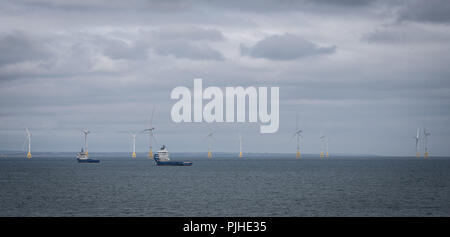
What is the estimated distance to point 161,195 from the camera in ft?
335

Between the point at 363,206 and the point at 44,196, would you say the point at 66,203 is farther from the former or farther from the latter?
the point at 363,206

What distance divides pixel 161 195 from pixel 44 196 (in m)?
22.1
